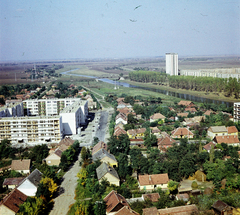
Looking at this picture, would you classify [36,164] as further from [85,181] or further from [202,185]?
[202,185]

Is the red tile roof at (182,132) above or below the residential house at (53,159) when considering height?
above

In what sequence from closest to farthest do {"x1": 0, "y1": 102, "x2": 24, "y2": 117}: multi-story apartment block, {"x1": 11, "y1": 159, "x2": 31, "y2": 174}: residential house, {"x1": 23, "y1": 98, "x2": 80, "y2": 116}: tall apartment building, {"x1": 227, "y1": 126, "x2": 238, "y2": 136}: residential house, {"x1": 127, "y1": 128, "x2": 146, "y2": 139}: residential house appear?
1. {"x1": 11, "y1": 159, "x2": 31, "y2": 174}: residential house
2. {"x1": 227, "y1": 126, "x2": 238, "y2": 136}: residential house
3. {"x1": 127, "y1": 128, "x2": 146, "y2": 139}: residential house
4. {"x1": 0, "y1": 102, "x2": 24, "y2": 117}: multi-story apartment block
5. {"x1": 23, "y1": 98, "x2": 80, "y2": 116}: tall apartment building

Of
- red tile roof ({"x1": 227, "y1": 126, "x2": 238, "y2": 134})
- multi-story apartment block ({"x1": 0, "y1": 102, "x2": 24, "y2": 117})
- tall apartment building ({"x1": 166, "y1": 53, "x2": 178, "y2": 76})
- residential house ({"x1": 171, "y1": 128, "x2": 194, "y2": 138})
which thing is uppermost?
tall apartment building ({"x1": 166, "y1": 53, "x2": 178, "y2": 76})

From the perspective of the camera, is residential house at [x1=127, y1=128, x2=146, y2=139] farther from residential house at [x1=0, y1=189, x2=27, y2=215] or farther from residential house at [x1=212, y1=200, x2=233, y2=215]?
residential house at [x1=212, y1=200, x2=233, y2=215]

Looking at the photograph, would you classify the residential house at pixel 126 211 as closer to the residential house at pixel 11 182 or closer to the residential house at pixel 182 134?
the residential house at pixel 11 182

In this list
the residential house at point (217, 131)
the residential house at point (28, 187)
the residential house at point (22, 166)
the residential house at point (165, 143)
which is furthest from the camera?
the residential house at point (217, 131)

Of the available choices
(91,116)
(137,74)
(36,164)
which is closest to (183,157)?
(36,164)

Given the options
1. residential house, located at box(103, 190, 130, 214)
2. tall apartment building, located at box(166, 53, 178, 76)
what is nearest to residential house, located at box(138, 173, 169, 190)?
residential house, located at box(103, 190, 130, 214)

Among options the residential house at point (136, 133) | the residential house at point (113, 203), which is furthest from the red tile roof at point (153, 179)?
the residential house at point (136, 133)
